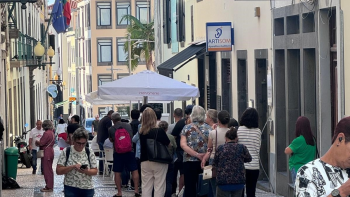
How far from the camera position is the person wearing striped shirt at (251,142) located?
39.5 feet

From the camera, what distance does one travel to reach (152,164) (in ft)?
43.4

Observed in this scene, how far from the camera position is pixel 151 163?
13.2 m

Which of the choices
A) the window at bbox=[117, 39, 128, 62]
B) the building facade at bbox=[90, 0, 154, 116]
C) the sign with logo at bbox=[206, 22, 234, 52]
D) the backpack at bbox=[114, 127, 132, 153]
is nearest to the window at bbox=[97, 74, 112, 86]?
the building facade at bbox=[90, 0, 154, 116]

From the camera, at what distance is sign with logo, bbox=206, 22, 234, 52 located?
19169 mm

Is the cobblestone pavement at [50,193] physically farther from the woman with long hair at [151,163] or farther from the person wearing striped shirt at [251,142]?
the person wearing striped shirt at [251,142]

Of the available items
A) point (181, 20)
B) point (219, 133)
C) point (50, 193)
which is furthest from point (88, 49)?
point (219, 133)

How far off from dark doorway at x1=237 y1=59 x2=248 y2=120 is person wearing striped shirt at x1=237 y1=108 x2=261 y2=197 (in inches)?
278

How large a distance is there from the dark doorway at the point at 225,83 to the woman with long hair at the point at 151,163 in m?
8.08

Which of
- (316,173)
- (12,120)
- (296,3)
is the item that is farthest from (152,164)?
(12,120)

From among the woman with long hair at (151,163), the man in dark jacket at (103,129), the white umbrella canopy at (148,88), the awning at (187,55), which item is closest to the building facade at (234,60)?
the awning at (187,55)

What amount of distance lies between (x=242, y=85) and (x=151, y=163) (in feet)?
21.7

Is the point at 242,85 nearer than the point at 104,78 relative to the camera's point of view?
Yes

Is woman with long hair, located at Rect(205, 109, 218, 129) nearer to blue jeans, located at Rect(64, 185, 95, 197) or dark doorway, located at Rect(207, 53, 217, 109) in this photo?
blue jeans, located at Rect(64, 185, 95, 197)

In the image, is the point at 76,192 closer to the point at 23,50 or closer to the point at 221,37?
the point at 221,37
